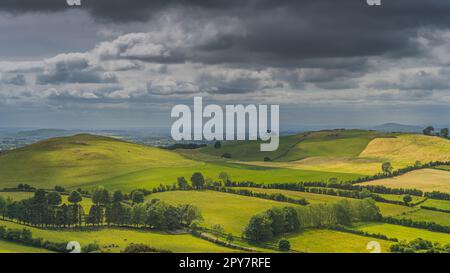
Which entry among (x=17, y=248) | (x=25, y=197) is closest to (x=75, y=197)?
(x=25, y=197)

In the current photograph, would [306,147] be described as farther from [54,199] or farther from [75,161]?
[54,199]

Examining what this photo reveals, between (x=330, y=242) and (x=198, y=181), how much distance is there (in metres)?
15.2

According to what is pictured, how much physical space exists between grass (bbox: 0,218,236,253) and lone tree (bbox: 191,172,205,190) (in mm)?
12049

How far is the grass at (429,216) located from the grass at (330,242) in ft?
20.1

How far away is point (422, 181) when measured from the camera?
39.2m

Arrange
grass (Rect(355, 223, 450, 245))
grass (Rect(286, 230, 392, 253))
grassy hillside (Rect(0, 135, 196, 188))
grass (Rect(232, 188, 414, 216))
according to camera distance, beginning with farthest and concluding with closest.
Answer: grassy hillside (Rect(0, 135, 196, 188)) < grass (Rect(232, 188, 414, 216)) < grass (Rect(355, 223, 450, 245)) < grass (Rect(286, 230, 392, 253))

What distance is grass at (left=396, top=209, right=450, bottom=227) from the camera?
1212 inches

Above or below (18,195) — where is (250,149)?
above

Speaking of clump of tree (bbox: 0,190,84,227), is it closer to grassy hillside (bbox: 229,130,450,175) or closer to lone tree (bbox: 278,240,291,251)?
lone tree (bbox: 278,240,291,251)

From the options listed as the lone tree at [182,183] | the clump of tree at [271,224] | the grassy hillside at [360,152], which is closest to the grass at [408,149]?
the grassy hillside at [360,152]

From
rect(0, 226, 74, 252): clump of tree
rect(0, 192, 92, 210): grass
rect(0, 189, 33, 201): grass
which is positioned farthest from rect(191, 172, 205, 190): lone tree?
rect(0, 226, 74, 252): clump of tree

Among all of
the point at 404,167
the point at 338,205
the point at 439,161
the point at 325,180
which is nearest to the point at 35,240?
the point at 338,205

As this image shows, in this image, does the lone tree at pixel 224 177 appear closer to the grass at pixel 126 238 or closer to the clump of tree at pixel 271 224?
the clump of tree at pixel 271 224

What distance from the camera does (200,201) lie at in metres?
32.6
